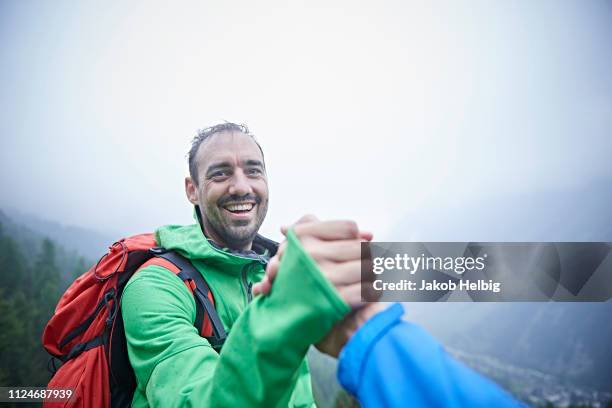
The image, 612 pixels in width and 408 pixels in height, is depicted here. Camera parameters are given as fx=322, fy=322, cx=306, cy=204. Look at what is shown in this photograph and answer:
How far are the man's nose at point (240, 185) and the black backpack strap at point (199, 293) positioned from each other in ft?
1.39

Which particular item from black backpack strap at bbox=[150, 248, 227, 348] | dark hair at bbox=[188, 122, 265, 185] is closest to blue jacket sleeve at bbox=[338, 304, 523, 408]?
black backpack strap at bbox=[150, 248, 227, 348]

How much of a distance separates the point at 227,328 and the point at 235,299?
13 centimetres

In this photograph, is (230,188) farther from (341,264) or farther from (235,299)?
(341,264)

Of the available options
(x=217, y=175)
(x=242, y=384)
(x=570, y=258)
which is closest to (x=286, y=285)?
(x=242, y=384)

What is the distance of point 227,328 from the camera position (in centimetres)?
140

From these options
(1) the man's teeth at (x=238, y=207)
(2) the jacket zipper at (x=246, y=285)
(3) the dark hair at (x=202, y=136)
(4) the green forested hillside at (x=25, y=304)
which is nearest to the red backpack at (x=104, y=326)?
(2) the jacket zipper at (x=246, y=285)

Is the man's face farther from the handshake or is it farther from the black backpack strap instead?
the handshake

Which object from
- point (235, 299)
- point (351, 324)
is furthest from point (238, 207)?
point (351, 324)

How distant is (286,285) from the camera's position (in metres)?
0.52

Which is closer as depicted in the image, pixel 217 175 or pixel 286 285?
pixel 286 285

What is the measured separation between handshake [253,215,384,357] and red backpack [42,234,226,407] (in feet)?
2.50

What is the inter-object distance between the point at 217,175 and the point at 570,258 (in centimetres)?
234

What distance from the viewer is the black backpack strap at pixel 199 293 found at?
1204mm

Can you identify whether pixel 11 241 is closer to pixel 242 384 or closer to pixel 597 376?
pixel 242 384
